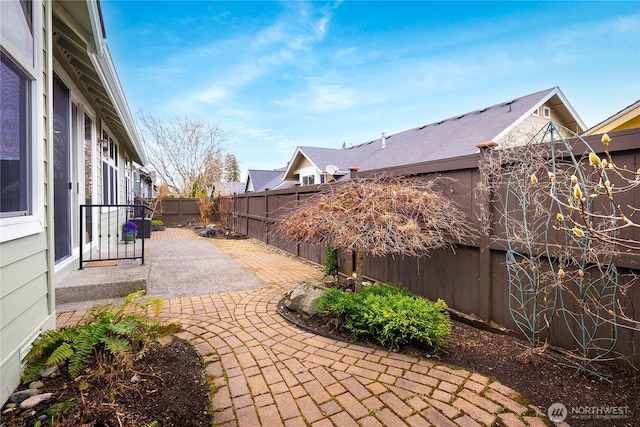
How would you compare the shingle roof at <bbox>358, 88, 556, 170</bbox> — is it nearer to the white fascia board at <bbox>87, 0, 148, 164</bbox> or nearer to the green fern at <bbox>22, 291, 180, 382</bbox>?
the white fascia board at <bbox>87, 0, 148, 164</bbox>

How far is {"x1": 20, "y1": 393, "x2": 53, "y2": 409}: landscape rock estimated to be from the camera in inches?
71.0

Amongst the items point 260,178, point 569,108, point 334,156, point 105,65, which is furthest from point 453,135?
point 260,178

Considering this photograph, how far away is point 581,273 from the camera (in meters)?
2.03

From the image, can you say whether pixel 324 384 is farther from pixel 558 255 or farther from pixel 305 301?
pixel 558 255

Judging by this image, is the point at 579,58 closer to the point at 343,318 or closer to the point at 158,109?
the point at 343,318

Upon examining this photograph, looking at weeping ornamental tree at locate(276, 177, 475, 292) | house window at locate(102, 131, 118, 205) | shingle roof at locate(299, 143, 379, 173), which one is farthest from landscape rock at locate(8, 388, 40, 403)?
shingle roof at locate(299, 143, 379, 173)

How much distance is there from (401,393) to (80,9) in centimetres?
444

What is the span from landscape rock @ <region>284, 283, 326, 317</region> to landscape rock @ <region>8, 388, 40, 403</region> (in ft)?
7.42

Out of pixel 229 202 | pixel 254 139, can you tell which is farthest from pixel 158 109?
pixel 229 202

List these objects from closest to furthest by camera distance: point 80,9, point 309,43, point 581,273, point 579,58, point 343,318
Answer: point 581,273, point 80,9, point 343,318, point 579,58, point 309,43

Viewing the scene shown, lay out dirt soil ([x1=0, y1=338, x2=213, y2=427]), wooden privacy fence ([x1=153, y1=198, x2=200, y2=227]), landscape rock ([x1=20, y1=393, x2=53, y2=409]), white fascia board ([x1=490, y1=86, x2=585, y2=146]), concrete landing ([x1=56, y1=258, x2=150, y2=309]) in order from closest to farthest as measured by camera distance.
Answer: dirt soil ([x1=0, y1=338, x2=213, y2=427]) → landscape rock ([x1=20, y1=393, x2=53, y2=409]) → concrete landing ([x1=56, y1=258, x2=150, y2=309]) → white fascia board ([x1=490, y1=86, x2=585, y2=146]) → wooden privacy fence ([x1=153, y1=198, x2=200, y2=227])

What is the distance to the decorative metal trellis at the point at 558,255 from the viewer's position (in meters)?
2.19

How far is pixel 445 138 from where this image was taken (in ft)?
37.7

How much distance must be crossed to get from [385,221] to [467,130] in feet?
32.3
